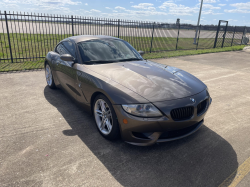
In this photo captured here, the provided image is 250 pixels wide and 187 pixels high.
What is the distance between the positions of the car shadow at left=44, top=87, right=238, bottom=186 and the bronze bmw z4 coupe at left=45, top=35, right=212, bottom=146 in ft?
0.71

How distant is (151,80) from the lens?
311 centimetres

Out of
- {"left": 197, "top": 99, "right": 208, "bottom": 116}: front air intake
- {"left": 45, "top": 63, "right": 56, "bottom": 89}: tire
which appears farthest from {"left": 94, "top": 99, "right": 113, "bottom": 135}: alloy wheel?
{"left": 45, "top": 63, "right": 56, "bottom": 89}: tire

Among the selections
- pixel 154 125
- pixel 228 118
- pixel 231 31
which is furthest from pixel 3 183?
pixel 231 31

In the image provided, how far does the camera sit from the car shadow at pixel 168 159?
2369 mm

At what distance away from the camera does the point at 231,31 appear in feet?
61.8

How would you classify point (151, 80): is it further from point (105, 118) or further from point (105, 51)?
point (105, 51)

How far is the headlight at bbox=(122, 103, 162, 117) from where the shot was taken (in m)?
2.55

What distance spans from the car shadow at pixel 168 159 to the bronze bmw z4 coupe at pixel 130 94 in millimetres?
218

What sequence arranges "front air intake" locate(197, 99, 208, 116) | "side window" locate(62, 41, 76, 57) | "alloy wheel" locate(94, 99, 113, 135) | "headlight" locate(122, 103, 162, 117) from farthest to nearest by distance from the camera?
"side window" locate(62, 41, 76, 57), "alloy wheel" locate(94, 99, 113, 135), "front air intake" locate(197, 99, 208, 116), "headlight" locate(122, 103, 162, 117)

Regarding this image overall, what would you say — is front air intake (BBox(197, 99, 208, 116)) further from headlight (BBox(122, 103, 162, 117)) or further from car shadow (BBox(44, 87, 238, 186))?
headlight (BBox(122, 103, 162, 117))

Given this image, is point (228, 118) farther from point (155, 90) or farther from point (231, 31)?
point (231, 31)

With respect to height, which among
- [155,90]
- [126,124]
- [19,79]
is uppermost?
[155,90]

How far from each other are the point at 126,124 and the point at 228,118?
8.36ft

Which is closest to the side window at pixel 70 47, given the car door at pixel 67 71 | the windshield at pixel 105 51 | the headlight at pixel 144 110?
the car door at pixel 67 71
